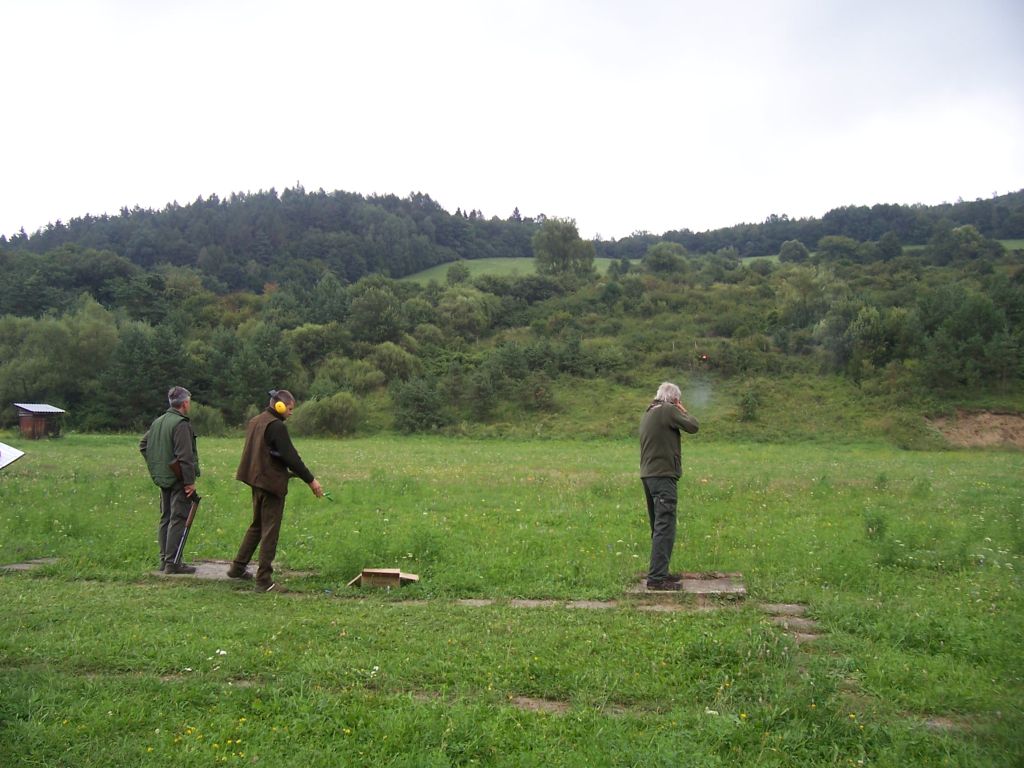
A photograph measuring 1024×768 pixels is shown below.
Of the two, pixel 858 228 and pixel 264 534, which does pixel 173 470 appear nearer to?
pixel 264 534

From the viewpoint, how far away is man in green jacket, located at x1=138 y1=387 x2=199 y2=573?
873cm

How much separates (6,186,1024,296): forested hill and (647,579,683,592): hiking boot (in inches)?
3496

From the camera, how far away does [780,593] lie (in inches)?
296

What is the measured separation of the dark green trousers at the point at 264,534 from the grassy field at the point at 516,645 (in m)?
0.38

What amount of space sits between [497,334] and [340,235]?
5243 cm

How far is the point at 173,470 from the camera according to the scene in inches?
347

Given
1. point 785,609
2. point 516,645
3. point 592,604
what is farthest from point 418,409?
point 516,645

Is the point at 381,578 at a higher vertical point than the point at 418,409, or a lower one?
higher

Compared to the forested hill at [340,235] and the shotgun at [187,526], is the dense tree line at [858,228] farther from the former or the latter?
the shotgun at [187,526]

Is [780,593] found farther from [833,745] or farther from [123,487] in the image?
[123,487]

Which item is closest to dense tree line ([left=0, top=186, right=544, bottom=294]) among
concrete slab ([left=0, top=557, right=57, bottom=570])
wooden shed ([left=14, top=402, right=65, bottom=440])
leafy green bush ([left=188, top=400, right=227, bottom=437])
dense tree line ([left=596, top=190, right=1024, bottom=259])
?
dense tree line ([left=596, top=190, right=1024, bottom=259])

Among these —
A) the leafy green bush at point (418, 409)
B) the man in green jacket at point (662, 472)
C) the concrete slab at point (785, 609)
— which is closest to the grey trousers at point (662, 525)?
the man in green jacket at point (662, 472)

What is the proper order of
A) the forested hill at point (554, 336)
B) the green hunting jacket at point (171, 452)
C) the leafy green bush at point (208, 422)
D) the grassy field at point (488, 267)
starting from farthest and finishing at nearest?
the grassy field at point (488, 267), the leafy green bush at point (208, 422), the forested hill at point (554, 336), the green hunting jacket at point (171, 452)

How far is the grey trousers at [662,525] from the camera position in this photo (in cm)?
793
